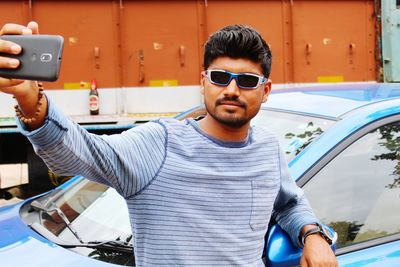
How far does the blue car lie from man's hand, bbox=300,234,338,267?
108 millimetres

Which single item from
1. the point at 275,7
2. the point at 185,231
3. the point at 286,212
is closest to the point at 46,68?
the point at 185,231

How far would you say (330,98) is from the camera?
2811 mm

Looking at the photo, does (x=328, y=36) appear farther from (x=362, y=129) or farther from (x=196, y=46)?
(x=362, y=129)

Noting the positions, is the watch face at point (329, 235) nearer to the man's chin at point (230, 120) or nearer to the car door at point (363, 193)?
the car door at point (363, 193)

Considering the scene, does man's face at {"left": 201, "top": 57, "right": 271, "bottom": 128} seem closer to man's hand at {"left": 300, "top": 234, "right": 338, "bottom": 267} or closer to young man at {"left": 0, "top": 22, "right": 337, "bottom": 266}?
young man at {"left": 0, "top": 22, "right": 337, "bottom": 266}

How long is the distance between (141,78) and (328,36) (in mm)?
2460

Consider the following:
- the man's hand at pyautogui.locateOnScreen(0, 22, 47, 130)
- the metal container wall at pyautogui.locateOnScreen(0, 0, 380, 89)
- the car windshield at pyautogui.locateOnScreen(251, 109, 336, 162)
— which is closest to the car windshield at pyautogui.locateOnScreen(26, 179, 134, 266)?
the car windshield at pyautogui.locateOnScreen(251, 109, 336, 162)


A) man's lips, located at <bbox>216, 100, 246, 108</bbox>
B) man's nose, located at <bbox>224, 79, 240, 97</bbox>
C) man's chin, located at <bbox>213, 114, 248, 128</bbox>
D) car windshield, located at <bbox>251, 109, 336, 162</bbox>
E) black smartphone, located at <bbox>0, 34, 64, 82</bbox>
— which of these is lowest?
car windshield, located at <bbox>251, 109, 336, 162</bbox>

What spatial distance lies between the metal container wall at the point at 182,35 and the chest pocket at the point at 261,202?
5079 millimetres

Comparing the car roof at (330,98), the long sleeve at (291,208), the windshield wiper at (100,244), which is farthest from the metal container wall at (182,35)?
the long sleeve at (291,208)

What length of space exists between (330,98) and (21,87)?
1.90m

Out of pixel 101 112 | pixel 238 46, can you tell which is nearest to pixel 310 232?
pixel 238 46

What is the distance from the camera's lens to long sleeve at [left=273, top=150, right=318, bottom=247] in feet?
6.31

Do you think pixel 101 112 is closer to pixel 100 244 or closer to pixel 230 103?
pixel 100 244
